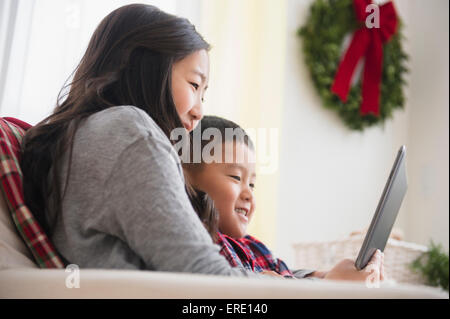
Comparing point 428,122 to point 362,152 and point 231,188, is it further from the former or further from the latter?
point 231,188

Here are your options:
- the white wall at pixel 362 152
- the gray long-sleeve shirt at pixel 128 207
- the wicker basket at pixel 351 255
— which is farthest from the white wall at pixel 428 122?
the gray long-sleeve shirt at pixel 128 207

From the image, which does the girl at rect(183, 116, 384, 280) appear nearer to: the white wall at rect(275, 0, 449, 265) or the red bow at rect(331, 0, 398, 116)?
the white wall at rect(275, 0, 449, 265)

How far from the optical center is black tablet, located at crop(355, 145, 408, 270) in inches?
33.3

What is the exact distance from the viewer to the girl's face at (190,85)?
0.95 m

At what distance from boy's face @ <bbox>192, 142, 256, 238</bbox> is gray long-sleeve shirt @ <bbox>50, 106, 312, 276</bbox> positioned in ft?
1.40

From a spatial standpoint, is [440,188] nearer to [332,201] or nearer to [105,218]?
[332,201]

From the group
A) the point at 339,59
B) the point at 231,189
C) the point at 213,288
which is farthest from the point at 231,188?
the point at 339,59

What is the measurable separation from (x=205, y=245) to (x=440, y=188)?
7.90ft

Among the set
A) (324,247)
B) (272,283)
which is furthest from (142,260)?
(324,247)

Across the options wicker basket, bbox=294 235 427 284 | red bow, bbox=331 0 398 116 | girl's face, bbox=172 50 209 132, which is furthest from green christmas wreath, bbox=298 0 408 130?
girl's face, bbox=172 50 209 132

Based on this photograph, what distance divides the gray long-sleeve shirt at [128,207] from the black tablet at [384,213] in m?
0.27

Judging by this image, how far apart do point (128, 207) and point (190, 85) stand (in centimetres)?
39

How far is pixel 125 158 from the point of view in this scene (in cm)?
66

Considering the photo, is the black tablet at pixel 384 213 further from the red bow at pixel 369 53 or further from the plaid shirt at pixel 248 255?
the red bow at pixel 369 53
